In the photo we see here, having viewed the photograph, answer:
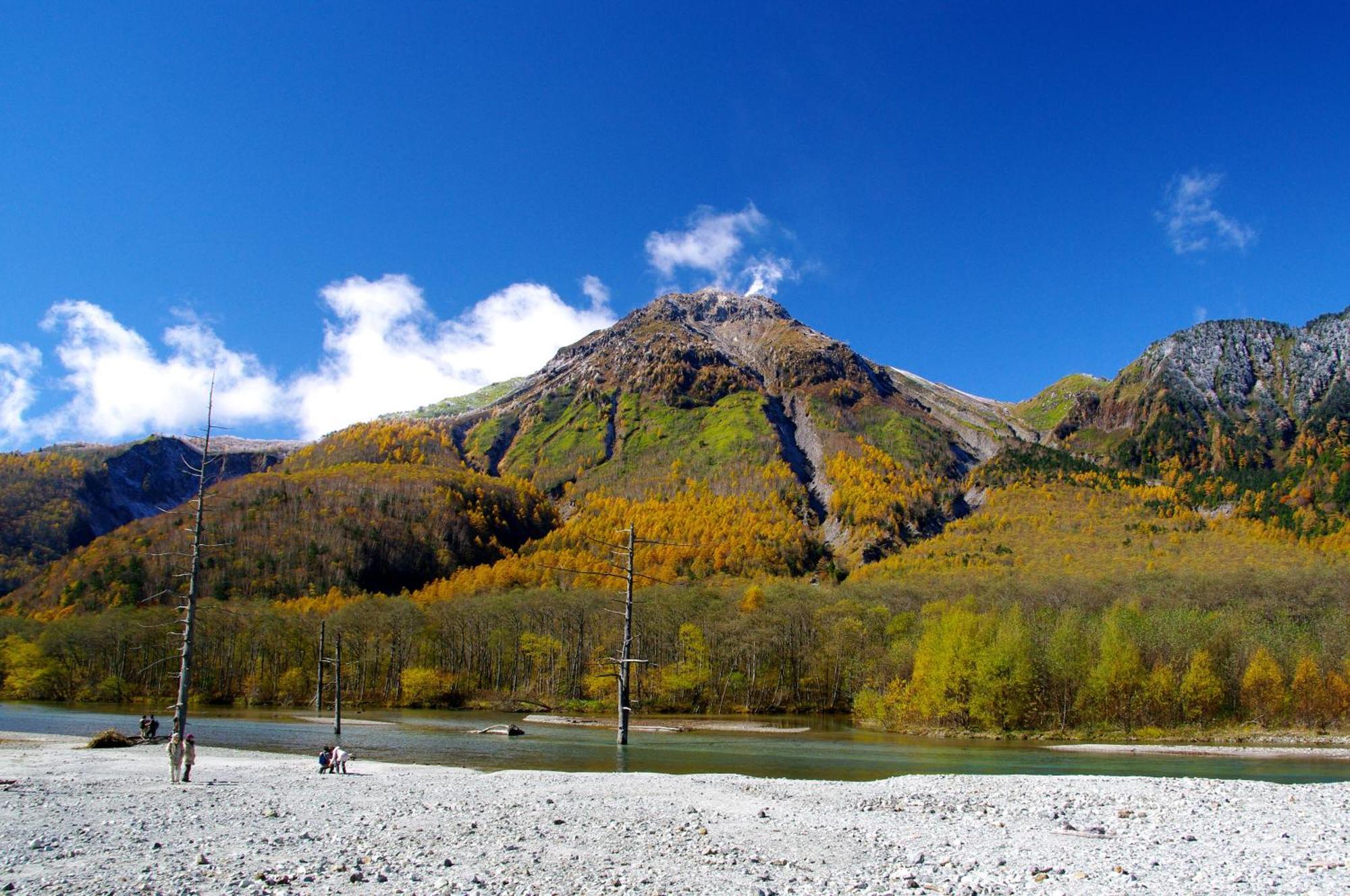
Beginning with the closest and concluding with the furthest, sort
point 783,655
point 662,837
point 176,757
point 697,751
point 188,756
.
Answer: point 662,837 < point 176,757 < point 188,756 < point 697,751 < point 783,655

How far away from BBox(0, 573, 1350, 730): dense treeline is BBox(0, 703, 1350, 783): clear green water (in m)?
10.0

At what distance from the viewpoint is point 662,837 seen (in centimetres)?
1481

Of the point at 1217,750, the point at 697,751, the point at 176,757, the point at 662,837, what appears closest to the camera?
the point at 662,837

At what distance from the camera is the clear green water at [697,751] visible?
36.7 metres

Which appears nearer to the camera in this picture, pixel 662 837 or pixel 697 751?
pixel 662 837

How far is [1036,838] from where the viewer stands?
15.4 meters

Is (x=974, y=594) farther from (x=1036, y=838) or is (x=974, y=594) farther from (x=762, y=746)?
(x=1036, y=838)

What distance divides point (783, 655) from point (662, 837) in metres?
86.2

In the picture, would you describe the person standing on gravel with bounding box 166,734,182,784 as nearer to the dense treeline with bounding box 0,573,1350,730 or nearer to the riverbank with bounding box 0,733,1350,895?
the riverbank with bounding box 0,733,1350,895

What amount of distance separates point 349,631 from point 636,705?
4345 cm

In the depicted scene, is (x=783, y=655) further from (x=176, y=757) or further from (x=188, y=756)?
(x=176, y=757)

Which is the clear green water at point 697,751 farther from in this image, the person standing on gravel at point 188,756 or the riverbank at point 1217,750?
the person standing on gravel at point 188,756

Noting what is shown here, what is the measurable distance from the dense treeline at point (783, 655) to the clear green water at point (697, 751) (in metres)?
10.0

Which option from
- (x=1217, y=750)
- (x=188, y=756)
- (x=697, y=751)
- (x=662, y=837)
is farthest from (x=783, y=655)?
(x=662, y=837)
